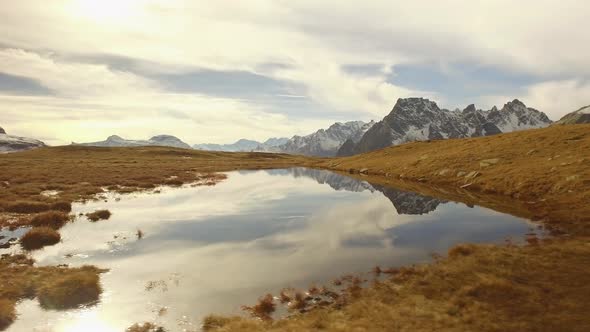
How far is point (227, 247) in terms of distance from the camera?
28984 millimetres

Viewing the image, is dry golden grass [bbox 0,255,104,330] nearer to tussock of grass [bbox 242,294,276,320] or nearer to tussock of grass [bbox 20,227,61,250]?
tussock of grass [bbox 20,227,61,250]

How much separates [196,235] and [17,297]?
15.7 metres

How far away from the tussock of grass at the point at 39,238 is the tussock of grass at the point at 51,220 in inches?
194

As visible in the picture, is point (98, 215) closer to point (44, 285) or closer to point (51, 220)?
point (51, 220)

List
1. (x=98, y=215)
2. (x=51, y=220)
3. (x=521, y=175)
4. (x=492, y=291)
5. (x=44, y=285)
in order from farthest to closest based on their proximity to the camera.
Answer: (x=521, y=175)
(x=98, y=215)
(x=51, y=220)
(x=44, y=285)
(x=492, y=291)

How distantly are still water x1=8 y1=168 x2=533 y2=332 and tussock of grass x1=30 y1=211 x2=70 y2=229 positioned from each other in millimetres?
1280

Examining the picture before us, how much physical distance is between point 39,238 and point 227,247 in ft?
47.6

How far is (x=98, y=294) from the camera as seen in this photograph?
1930cm

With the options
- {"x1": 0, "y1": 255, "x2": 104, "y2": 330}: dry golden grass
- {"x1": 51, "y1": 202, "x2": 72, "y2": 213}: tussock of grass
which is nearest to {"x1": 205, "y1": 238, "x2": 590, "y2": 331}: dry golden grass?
{"x1": 0, "y1": 255, "x2": 104, "y2": 330}: dry golden grass

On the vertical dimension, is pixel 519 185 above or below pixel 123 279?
above

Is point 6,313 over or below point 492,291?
below

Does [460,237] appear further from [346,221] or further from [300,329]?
[300,329]

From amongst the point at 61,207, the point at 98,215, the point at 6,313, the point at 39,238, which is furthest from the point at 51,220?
the point at 6,313

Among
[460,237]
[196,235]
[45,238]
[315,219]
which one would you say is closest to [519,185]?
[460,237]
